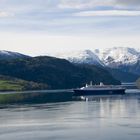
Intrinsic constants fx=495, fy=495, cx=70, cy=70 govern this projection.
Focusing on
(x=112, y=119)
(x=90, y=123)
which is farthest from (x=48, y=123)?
(x=112, y=119)

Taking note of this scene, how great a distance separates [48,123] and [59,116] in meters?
16.6

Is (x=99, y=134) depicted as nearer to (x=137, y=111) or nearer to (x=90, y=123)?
(x=90, y=123)

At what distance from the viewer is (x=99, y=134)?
9181 centimetres

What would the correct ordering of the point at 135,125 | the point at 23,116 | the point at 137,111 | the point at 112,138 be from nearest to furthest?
the point at 112,138, the point at 135,125, the point at 23,116, the point at 137,111

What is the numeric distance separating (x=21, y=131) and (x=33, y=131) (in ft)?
8.33

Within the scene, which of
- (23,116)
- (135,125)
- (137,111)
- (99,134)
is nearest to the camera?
(99,134)

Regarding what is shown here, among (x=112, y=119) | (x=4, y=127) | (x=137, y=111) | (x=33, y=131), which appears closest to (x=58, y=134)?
(x=33, y=131)

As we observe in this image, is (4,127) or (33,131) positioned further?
(4,127)

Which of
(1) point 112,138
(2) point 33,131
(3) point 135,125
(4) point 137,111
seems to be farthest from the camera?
(4) point 137,111

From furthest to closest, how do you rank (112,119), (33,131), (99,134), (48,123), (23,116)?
(23,116), (112,119), (48,123), (33,131), (99,134)

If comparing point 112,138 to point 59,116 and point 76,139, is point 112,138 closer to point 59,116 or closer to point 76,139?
point 76,139

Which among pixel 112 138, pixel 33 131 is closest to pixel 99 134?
pixel 112 138

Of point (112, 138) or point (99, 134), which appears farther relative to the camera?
point (99, 134)

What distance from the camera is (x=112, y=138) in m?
85.9
